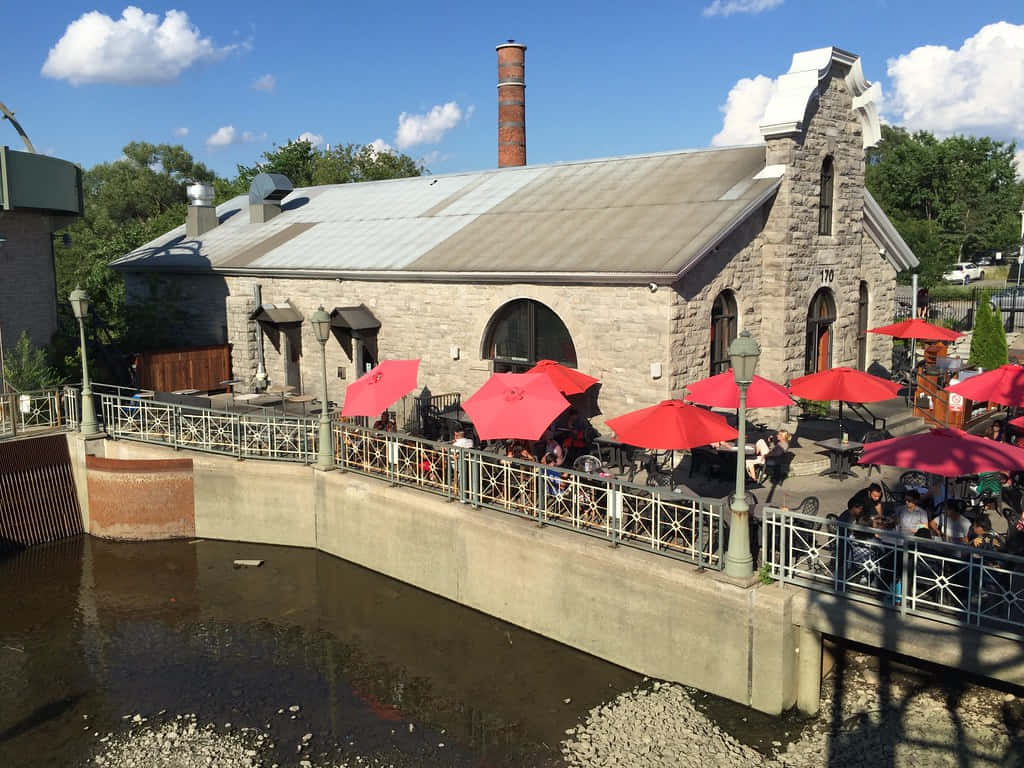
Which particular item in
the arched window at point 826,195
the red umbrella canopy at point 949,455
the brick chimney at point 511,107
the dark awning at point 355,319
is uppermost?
the brick chimney at point 511,107

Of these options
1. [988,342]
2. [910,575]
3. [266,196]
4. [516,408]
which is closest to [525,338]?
[516,408]

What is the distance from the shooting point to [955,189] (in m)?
62.3

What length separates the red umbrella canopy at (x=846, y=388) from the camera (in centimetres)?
1438

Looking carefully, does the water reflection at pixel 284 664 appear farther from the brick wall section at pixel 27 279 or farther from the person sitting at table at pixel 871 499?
the brick wall section at pixel 27 279

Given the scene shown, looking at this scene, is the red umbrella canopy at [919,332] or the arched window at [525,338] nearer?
the arched window at [525,338]

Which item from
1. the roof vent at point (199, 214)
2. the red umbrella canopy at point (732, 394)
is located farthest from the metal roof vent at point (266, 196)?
the red umbrella canopy at point (732, 394)

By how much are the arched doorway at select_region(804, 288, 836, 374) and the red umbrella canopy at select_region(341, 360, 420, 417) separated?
9.63 meters

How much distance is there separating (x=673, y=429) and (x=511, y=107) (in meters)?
23.2

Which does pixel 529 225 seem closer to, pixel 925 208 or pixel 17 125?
pixel 17 125

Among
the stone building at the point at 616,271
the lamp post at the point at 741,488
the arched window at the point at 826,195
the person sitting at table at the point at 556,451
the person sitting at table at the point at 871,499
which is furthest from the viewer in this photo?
the arched window at the point at 826,195

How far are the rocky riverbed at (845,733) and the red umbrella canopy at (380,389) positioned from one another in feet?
22.4

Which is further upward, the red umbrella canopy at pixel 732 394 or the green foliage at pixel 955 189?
the green foliage at pixel 955 189

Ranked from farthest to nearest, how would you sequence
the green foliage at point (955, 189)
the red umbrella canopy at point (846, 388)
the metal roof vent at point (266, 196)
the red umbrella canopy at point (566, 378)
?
the green foliage at point (955, 189) < the metal roof vent at point (266, 196) < the red umbrella canopy at point (566, 378) < the red umbrella canopy at point (846, 388)

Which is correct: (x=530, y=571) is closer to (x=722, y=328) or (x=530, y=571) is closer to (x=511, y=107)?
(x=722, y=328)
